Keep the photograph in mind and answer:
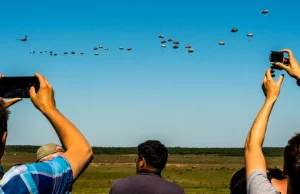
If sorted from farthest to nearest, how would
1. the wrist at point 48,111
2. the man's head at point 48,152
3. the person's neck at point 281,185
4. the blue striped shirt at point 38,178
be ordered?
1. the man's head at point 48,152
2. the person's neck at point 281,185
3. the wrist at point 48,111
4. the blue striped shirt at point 38,178

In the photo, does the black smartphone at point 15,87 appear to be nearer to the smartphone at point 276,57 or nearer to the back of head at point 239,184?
the smartphone at point 276,57

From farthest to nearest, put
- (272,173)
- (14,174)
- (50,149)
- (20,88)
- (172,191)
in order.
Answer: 1. (172,191)
2. (50,149)
3. (272,173)
4. (20,88)
5. (14,174)

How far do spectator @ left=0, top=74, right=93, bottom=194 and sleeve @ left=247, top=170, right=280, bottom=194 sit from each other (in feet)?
3.00

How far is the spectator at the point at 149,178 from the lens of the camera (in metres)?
6.10

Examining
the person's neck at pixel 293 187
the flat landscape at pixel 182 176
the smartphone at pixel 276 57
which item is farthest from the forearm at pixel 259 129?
the flat landscape at pixel 182 176

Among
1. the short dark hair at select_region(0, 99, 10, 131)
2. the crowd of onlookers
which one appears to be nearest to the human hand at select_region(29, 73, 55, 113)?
the crowd of onlookers

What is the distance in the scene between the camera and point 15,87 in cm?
332

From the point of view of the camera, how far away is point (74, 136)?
2678mm

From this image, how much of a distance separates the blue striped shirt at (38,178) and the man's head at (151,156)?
3753 millimetres

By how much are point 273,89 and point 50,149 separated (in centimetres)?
278

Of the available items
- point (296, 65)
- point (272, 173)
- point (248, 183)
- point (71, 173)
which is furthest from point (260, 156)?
point (272, 173)

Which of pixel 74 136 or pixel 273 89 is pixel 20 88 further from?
pixel 273 89

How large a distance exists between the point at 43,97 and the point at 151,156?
12.6ft

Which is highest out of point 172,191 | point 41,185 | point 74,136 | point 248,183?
point 74,136
